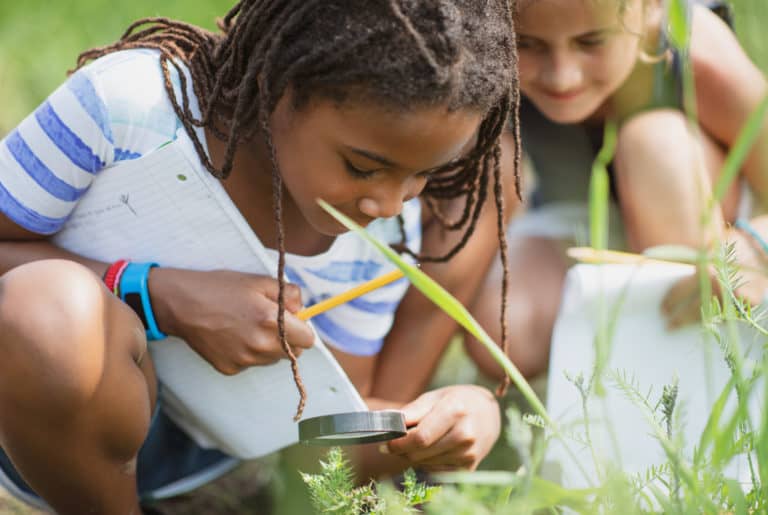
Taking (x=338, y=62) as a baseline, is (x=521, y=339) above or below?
below

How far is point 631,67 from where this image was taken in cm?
159

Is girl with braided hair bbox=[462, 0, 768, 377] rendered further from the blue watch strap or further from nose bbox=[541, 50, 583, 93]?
the blue watch strap

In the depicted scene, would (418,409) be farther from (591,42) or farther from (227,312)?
(591,42)

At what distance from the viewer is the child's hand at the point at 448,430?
119 centimetres

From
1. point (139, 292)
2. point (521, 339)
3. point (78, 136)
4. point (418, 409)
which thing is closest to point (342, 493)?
point (418, 409)

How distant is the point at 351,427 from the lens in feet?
3.47

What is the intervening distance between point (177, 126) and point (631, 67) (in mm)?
765

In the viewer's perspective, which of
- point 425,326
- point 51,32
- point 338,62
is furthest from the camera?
point 51,32

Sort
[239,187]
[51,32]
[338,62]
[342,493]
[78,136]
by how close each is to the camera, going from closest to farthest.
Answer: [342,493], [338,62], [78,136], [239,187], [51,32]

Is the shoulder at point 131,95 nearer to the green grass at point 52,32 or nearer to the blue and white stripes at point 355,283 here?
the blue and white stripes at point 355,283

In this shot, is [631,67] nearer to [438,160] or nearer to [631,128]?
[631,128]

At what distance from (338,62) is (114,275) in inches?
15.4

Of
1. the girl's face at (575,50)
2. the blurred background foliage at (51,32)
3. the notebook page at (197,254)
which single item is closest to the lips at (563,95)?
the girl's face at (575,50)

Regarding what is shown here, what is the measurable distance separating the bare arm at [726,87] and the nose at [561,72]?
0.26 meters
